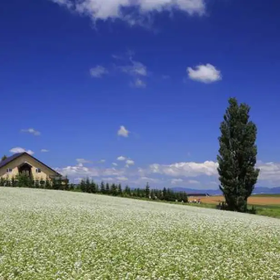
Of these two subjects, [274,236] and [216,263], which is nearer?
[216,263]

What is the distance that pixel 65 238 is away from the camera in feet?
69.4

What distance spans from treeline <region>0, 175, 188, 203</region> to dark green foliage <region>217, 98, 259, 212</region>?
21.2m

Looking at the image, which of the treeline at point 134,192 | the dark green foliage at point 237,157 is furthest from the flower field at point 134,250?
the treeline at point 134,192

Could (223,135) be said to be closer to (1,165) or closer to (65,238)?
(65,238)

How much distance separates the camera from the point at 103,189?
3231 inches

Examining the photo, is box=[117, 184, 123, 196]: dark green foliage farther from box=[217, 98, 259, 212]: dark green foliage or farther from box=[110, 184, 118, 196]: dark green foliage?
box=[217, 98, 259, 212]: dark green foliage

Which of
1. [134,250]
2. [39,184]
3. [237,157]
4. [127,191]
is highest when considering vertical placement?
[237,157]

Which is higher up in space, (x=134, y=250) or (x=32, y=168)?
(x=32, y=168)

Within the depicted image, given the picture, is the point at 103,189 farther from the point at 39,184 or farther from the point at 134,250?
the point at 134,250

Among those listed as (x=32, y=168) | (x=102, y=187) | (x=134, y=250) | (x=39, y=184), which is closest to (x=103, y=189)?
(x=102, y=187)

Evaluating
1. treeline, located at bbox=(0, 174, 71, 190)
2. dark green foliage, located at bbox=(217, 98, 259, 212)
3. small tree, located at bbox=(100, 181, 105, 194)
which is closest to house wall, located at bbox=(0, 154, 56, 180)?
treeline, located at bbox=(0, 174, 71, 190)

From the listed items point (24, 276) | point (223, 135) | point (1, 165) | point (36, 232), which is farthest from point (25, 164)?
point (24, 276)

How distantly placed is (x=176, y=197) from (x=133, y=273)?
6438 centimetres

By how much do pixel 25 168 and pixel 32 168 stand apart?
73.6 inches
